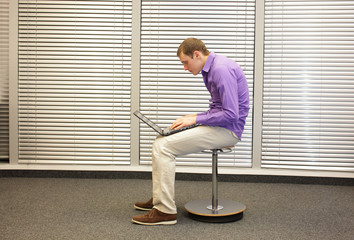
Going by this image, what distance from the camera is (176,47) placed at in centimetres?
420

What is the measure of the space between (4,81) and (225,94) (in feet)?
9.21

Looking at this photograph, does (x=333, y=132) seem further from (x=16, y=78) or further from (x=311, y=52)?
Result: (x=16, y=78)

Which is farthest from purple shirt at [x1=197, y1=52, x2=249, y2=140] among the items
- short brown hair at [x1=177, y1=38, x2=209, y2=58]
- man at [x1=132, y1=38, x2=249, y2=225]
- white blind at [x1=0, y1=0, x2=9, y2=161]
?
white blind at [x1=0, y1=0, x2=9, y2=161]

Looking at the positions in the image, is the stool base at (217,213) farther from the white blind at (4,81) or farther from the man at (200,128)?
the white blind at (4,81)

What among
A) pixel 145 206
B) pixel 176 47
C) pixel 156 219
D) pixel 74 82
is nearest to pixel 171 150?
pixel 156 219

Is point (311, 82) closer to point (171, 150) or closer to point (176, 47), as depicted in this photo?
point (176, 47)

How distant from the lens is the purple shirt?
2646 mm

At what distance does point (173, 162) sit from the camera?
2.72m

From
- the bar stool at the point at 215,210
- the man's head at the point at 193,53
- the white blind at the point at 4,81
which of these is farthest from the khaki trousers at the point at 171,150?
the white blind at the point at 4,81

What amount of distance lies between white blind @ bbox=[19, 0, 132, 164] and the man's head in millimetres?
1555

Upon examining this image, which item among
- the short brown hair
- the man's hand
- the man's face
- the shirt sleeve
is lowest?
the man's hand

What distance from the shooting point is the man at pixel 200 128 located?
8.73ft

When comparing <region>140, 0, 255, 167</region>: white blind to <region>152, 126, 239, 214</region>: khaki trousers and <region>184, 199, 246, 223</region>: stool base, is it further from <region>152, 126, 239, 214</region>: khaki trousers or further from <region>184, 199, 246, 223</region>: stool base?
<region>152, 126, 239, 214</region>: khaki trousers

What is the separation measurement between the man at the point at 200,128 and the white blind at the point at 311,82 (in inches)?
56.1
